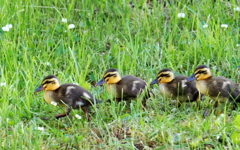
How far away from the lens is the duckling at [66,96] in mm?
5004

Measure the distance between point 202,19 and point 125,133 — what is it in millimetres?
3242

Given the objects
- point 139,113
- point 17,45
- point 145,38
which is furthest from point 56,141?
point 145,38

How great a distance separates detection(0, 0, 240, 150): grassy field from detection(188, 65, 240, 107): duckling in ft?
0.53

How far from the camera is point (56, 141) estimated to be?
4562 millimetres

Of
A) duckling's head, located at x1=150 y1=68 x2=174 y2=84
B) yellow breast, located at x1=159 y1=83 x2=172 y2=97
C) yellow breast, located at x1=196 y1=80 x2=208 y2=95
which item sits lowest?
yellow breast, located at x1=159 y1=83 x2=172 y2=97

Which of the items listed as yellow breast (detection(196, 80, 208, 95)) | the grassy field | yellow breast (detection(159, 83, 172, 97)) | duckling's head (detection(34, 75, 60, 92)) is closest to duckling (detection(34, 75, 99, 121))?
duckling's head (detection(34, 75, 60, 92))

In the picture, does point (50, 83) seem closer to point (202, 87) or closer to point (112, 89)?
point (112, 89)

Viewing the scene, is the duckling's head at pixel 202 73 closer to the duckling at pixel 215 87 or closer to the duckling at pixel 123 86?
the duckling at pixel 215 87

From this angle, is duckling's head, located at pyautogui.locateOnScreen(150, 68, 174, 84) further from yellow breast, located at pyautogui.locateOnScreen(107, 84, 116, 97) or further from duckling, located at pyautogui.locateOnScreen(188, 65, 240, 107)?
yellow breast, located at pyautogui.locateOnScreen(107, 84, 116, 97)

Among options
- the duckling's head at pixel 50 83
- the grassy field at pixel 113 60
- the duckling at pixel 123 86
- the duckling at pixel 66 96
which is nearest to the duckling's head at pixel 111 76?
the duckling at pixel 123 86

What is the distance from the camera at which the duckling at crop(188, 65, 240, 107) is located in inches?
200

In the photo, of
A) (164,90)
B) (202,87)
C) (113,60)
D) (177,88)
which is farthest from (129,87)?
(113,60)

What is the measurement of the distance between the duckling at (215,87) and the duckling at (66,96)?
1085 millimetres

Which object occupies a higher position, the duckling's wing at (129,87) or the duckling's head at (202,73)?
the duckling's head at (202,73)
